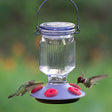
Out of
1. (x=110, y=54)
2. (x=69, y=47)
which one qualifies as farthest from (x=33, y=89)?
(x=110, y=54)

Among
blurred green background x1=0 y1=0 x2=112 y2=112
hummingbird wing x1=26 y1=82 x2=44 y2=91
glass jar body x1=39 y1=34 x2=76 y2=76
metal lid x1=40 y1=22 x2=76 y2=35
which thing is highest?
metal lid x1=40 y1=22 x2=76 y2=35

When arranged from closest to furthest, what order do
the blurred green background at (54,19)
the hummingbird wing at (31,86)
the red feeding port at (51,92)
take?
1. the red feeding port at (51,92)
2. the hummingbird wing at (31,86)
3. the blurred green background at (54,19)

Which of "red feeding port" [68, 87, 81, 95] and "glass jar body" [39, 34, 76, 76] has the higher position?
"glass jar body" [39, 34, 76, 76]

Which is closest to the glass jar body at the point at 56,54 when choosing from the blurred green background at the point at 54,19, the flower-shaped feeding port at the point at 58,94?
the flower-shaped feeding port at the point at 58,94

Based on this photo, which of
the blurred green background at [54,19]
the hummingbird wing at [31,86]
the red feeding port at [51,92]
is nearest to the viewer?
the red feeding port at [51,92]

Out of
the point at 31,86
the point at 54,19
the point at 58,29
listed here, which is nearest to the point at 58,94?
the point at 31,86

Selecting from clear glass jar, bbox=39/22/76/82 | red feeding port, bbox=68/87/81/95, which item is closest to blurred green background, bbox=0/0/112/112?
clear glass jar, bbox=39/22/76/82

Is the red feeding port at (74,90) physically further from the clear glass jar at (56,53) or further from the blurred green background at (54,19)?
the blurred green background at (54,19)

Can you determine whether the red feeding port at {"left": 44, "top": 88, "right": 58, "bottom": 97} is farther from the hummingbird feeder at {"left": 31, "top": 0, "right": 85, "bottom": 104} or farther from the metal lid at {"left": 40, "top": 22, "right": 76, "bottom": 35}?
the metal lid at {"left": 40, "top": 22, "right": 76, "bottom": 35}
